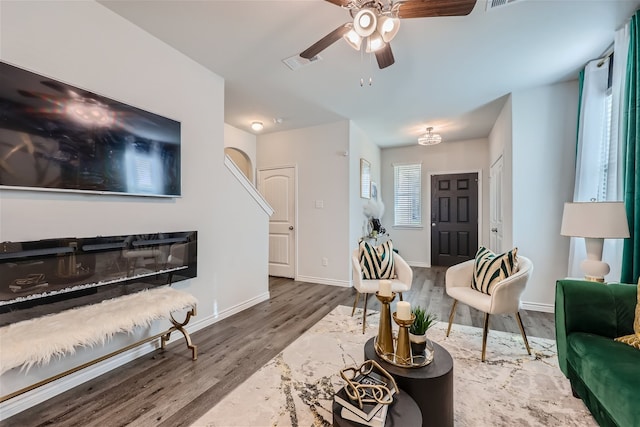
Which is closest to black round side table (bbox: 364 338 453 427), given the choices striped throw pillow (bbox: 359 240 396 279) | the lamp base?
striped throw pillow (bbox: 359 240 396 279)

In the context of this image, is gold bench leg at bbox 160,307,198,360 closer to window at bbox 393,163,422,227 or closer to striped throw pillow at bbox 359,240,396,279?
striped throw pillow at bbox 359,240,396,279

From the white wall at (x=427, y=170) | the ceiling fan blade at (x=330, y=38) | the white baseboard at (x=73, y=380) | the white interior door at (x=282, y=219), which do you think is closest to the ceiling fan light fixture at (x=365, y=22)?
the ceiling fan blade at (x=330, y=38)

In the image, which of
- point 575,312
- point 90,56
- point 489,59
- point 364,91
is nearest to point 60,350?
point 90,56

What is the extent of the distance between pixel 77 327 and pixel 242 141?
3.80m

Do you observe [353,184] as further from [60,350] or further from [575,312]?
[60,350]

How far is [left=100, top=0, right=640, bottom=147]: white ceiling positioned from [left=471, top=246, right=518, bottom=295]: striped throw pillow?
6.04ft

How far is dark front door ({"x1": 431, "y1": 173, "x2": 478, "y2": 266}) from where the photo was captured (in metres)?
5.58

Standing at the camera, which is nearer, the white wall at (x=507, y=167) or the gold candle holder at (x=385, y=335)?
the gold candle holder at (x=385, y=335)

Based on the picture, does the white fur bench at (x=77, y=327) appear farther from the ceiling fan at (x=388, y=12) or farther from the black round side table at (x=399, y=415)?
the ceiling fan at (x=388, y=12)

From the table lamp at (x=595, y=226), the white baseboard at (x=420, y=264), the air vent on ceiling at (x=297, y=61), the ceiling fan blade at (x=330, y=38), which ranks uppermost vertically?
the air vent on ceiling at (x=297, y=61)

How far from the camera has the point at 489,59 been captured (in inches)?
102

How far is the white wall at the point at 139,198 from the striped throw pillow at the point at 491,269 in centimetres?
246

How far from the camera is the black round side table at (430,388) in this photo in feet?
4.09

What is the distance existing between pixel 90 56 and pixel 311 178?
3.06m
